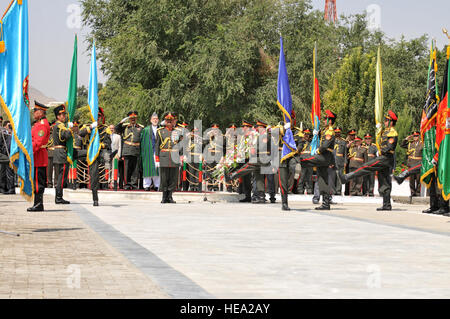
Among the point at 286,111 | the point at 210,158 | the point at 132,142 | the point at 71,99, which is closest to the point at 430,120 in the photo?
the point at 286,111

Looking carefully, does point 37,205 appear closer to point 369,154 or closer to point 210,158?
point 210,158

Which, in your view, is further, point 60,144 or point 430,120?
point 60,144

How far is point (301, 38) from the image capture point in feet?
141

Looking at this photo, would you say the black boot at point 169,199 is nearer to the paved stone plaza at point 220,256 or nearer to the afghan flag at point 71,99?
the afghan flag at point 71,99

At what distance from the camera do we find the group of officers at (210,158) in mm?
17844

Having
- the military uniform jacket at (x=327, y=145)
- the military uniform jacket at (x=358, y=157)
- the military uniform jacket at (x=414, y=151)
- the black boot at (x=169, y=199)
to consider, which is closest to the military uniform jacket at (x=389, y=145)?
the military uniform jacket at (x=327, y=145)

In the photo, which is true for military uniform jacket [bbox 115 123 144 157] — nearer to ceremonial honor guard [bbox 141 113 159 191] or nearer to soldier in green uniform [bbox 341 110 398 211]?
ceremonial honor guard [bbox 141 113 159 191]

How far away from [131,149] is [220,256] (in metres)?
14.1

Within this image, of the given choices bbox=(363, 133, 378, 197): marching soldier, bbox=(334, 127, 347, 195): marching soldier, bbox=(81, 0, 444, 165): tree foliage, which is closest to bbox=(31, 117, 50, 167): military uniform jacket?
bbox=(334, 127, 347, 195): marching soldier

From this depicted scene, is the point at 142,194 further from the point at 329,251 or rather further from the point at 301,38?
the point at 301,38

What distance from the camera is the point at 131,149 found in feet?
75.6

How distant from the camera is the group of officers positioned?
17844mm

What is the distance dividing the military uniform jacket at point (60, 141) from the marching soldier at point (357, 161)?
12023 mm
